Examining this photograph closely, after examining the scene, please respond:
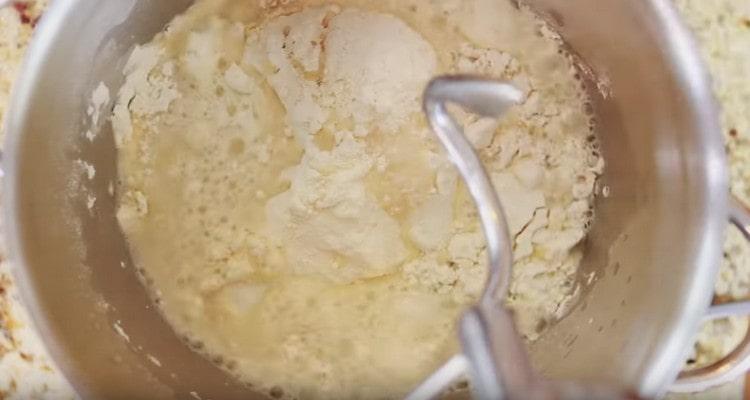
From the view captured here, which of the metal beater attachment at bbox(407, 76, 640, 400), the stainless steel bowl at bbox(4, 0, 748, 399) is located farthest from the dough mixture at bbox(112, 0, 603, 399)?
the metal beater attachment at bbox(407, 76, 640, 400)

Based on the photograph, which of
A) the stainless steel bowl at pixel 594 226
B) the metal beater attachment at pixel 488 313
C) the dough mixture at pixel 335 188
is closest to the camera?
the metal beater attachment at pixel 488 313

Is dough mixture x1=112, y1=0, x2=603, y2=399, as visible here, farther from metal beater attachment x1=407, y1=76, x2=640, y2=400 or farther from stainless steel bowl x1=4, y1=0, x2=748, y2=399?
metal beater attachment x1=407, y1=76, x2=640, y2=400

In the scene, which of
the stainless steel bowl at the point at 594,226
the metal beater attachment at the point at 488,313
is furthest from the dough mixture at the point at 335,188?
the metal beater attachment at the point at 488,313

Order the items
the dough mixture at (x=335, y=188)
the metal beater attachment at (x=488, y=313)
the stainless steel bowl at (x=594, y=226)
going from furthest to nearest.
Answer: the dough mixture at (x=335, y=188) → the stainless steel bowl at (x=594, y=226) → the metal beater attachment at (x=488, y=313)

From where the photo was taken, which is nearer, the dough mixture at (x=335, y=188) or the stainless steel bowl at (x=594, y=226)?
the stainless steel bowl at (x=594, y=226)

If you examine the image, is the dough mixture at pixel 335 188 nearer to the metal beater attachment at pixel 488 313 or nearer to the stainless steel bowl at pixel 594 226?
the stainless steel bowl at pixel 594 226

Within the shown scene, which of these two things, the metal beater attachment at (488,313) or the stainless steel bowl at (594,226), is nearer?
the metal beater attachment at (488,313)
